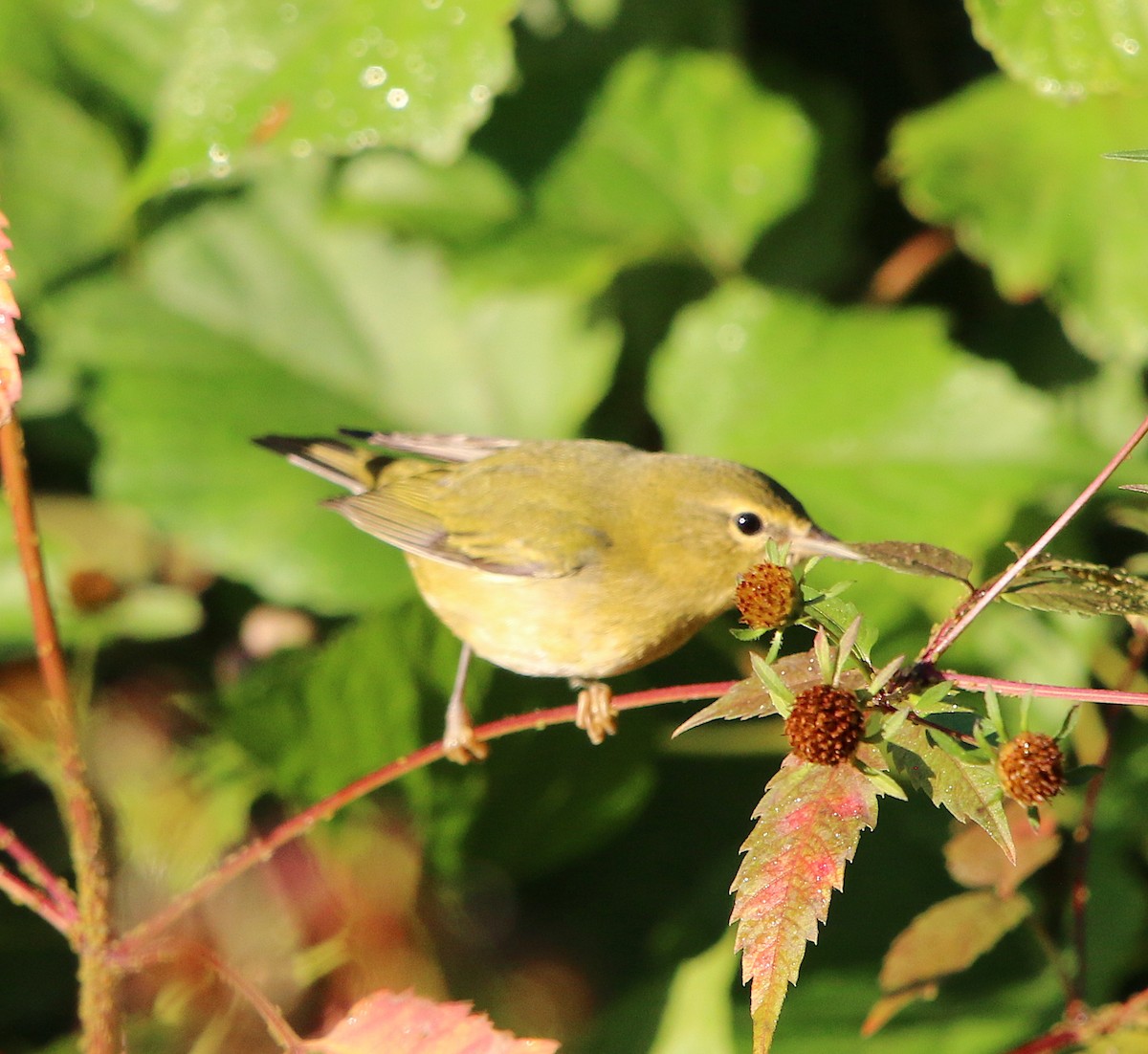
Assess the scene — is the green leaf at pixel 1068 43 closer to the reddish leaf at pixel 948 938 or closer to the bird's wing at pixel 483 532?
the bird's wing at pixel 483 532

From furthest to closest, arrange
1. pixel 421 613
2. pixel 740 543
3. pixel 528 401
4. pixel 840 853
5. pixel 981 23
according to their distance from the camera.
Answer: pixel 528 401
pixel 421 613
pixel 981 23
pixel 740 543
pixel 840 853

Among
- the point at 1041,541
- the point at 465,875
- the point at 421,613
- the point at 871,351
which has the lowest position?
the point at 465,875

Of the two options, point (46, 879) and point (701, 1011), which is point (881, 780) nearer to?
point (46, 879)

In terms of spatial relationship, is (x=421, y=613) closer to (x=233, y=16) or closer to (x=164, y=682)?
(x=164, y=682)

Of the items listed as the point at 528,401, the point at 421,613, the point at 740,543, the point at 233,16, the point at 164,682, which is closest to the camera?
the point at 740,543

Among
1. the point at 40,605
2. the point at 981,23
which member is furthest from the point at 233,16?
the point at 40,605

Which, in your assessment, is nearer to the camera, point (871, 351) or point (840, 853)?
point (840, 853)

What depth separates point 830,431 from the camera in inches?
125

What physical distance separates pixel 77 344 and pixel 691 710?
1.75 metres

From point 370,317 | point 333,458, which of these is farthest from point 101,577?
point 370,317

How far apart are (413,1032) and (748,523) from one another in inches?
41.3

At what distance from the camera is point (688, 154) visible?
3.46 m

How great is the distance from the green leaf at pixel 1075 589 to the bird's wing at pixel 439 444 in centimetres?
148

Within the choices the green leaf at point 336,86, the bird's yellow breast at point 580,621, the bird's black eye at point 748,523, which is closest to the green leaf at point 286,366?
the green leaf at point 336,86
